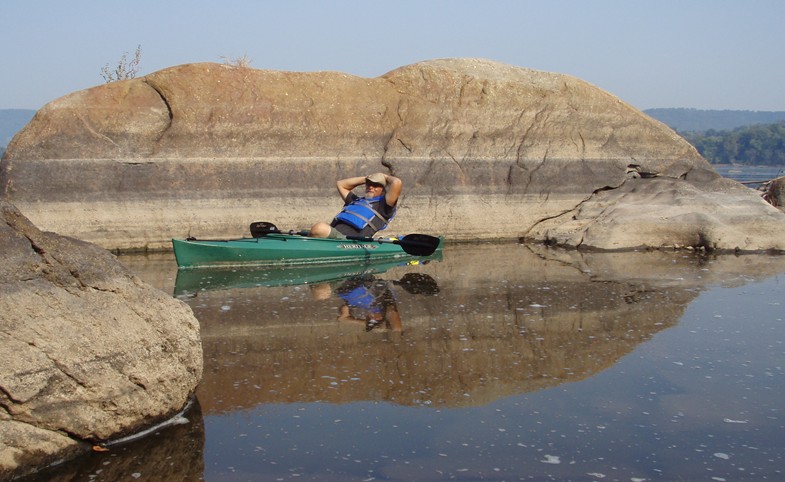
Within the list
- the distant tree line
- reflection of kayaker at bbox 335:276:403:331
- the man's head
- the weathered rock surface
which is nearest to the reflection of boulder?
reflection of kayaker at bbox 335:276:403:331

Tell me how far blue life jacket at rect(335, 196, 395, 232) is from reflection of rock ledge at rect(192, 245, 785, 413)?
1472 mm

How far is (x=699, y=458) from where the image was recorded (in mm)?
5332

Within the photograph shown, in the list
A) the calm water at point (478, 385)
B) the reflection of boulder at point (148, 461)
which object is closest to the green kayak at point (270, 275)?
the calm water at point (478, 385)

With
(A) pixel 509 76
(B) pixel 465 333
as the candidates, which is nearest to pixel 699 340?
(B) pixel 465 333

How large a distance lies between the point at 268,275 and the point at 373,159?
524 cm

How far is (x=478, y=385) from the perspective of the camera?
6.79 meters

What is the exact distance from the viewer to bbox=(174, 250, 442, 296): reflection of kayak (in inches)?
455

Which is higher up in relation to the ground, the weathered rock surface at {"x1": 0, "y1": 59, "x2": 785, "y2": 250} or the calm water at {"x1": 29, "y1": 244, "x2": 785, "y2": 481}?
the weathered rock surface at {"x1": 0, "y1": 59, "x2": 785, "y2": 250}

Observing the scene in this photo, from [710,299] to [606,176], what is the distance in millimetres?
7873

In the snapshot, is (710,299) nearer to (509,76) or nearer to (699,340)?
(699,340)

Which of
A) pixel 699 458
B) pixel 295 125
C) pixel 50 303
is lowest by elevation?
pixel 699 458

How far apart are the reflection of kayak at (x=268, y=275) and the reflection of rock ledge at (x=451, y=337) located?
0.61 meters

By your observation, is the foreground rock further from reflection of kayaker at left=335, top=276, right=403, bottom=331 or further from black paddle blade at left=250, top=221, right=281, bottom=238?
black paddle blade at left=250, top=221, right=281, bottom=238

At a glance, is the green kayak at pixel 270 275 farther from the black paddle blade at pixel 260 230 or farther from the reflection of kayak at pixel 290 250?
the black paddle blade at pixel 260 230
